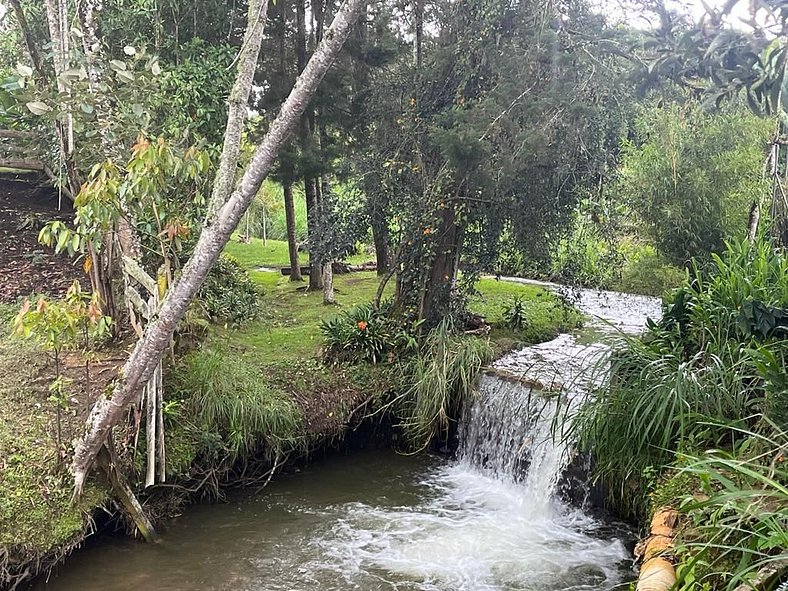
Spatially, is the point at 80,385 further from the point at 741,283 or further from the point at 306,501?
the point at 741,283

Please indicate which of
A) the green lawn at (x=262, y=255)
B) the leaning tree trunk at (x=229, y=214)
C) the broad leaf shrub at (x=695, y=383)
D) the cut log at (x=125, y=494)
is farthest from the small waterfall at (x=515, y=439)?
the green lawn at (x=262, y=255)

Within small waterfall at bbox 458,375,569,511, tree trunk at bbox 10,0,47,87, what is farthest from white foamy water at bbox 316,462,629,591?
tree trunk at bbox 10,0,47,87

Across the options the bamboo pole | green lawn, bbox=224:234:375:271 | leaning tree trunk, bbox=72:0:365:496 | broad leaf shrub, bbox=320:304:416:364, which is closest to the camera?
the bamboo pole

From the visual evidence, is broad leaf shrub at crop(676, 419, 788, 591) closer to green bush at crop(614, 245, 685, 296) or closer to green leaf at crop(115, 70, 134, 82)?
green leaf at crop(115, 70, 134, 82)

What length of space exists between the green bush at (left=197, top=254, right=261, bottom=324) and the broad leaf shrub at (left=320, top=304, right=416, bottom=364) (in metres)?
1.79

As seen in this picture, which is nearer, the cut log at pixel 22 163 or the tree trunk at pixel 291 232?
the cut log at pixel 22 163

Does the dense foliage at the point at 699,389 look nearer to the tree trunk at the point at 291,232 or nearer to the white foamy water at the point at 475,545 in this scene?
the white foamy water at the point at 475,545

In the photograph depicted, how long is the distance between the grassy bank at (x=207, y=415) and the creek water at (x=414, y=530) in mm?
367

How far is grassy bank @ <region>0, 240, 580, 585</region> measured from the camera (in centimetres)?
444

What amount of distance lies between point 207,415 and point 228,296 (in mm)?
3693

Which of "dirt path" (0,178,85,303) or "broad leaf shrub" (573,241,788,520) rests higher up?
"dirt path" (0,178,85,303)

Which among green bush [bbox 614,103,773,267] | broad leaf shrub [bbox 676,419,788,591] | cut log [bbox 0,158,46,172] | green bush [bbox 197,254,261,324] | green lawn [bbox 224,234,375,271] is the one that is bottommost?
broad leaf shrub [bbox 676,419,788,591]

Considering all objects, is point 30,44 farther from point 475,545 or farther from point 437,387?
point 475,545

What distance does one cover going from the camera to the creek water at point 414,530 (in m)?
4.66
